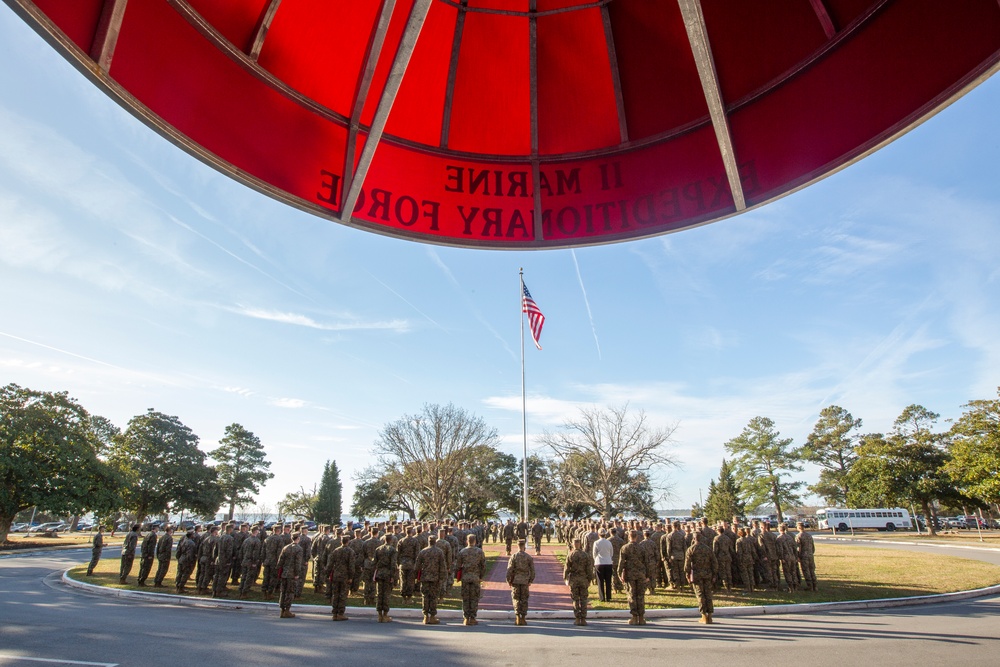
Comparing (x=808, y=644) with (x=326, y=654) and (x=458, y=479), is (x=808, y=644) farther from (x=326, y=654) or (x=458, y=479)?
(x=458, y=479)

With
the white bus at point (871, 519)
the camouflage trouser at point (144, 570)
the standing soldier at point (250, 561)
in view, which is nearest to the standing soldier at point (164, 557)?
the camouflage trouser at point (144, 570)

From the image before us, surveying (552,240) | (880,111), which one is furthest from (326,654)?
(880,111)

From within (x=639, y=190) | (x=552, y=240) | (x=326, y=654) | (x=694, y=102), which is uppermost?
(x=694, y=102)

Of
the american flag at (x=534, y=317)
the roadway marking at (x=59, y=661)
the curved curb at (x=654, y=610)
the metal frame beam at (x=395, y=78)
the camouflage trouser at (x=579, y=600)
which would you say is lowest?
the roadway marking at (x=59, y=661)

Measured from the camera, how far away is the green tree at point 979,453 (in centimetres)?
3588

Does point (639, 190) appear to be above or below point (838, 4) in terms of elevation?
below

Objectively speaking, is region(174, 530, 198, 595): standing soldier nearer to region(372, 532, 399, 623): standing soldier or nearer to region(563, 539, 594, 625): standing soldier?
region(372, 532, 399, 623): standing soldier

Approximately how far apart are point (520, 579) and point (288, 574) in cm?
479

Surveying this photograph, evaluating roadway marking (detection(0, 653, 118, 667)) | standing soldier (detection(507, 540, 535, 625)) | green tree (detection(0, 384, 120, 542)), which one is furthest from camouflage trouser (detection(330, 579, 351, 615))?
green tree (detection(0, 384, 120, 542))

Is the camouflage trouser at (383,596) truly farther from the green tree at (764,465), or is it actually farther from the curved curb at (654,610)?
the green tree at (764,465)

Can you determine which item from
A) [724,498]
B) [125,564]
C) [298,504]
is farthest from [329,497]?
[125,564]

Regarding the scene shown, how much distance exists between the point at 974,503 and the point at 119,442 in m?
78.2

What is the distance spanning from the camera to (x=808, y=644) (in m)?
8.27

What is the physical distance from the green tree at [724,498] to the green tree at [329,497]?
40940mm
